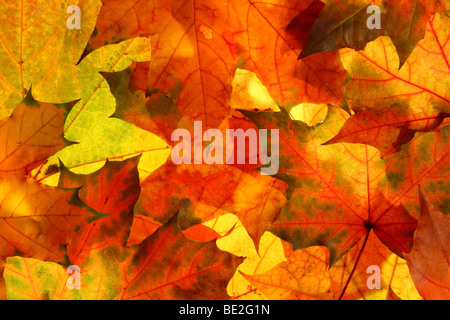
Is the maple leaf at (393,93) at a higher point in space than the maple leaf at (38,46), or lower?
lower

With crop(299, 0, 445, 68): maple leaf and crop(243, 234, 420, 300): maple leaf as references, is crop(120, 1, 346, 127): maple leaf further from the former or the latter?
crop(243, 234, 420, 300): maple leaf

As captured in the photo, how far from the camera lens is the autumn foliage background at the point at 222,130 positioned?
62 cm

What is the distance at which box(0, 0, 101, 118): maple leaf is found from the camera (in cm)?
67

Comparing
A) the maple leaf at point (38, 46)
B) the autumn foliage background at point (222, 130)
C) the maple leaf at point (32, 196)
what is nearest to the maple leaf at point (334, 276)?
the autumn foliage background at point (222, 130)

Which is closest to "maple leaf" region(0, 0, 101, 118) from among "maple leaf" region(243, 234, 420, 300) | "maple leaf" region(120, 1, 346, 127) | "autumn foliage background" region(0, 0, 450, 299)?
"autumn foliage background" region(0, 0, 450, 299)

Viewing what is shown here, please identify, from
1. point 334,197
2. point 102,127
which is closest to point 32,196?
point 102,127

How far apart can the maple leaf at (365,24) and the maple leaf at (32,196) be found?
14.8 inches

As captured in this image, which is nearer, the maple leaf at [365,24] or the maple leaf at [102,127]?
the maple leaf at [365,24]

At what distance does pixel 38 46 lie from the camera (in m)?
0.69

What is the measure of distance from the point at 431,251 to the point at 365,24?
332 mm

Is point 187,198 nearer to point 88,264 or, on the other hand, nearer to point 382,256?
point 88,264

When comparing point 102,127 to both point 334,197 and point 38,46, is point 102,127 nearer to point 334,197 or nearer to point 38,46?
point 38,46

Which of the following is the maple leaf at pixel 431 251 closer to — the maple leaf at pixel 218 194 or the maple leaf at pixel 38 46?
the maple leaf at pixel 218 194
